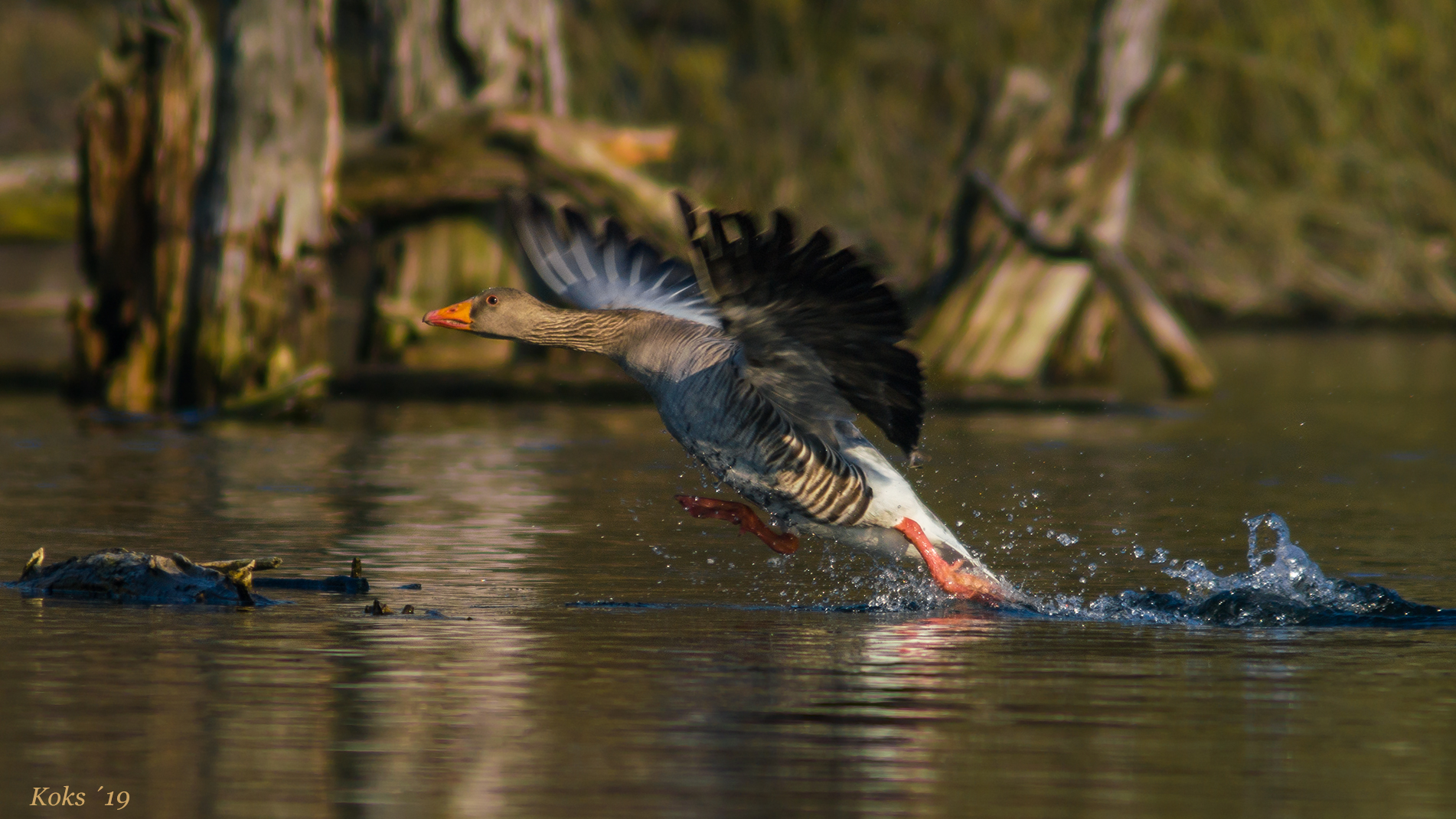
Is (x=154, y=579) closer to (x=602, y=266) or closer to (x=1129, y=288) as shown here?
(x=602, y=266)

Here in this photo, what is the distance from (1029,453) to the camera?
15.0 metres

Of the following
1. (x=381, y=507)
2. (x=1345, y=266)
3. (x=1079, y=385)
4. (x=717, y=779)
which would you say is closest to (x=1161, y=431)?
(x=1079, y=385)

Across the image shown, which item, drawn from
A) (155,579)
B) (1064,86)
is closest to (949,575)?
(155,579)

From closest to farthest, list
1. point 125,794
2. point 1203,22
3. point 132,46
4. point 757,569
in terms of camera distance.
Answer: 1. point 125,794
2. point 757,569
3. point 132,46
4. point 1203,22

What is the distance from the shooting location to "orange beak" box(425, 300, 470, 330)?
30.2ft

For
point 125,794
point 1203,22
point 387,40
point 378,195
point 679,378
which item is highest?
point 1203,22

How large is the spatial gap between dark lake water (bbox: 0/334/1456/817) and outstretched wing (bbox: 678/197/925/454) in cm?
87

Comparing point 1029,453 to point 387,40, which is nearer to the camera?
point 1029,453

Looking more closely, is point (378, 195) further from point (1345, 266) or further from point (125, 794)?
point (1345, 266)

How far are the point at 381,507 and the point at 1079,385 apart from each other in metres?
11.2

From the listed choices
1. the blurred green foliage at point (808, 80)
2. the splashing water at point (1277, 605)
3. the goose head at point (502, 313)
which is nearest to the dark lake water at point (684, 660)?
the splashing water at point (1277, 605)

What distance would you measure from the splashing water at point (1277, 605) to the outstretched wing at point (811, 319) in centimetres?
104

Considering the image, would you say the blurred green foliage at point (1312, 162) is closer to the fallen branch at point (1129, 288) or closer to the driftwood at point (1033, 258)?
the driftwood at point (1033, 258)

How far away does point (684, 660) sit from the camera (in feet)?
23.1
